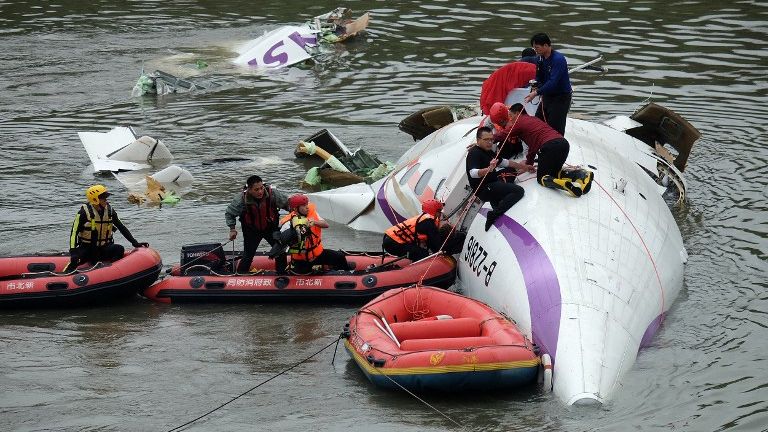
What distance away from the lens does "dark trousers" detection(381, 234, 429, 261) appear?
1659 cm

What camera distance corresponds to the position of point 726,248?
18172 millimetres

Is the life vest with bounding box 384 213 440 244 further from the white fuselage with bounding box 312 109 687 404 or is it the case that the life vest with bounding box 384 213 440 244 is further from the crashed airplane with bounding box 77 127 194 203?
the crashed airplane with bounding box 77 127 194 203

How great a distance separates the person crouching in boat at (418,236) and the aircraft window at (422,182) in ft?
5.40

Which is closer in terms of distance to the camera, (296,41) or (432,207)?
(432,207)

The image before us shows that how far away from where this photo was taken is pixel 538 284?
13.8 m

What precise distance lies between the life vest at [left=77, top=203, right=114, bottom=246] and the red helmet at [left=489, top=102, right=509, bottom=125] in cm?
549

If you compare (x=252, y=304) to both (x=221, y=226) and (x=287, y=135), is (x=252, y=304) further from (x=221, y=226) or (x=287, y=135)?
(x=287, y=135)

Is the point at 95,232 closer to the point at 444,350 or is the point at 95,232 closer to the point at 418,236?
the point at 418,236

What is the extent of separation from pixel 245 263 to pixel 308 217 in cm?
137

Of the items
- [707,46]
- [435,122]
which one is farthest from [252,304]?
[707,46]

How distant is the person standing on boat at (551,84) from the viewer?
17.1 m

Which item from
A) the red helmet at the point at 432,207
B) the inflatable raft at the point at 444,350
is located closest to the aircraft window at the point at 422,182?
the red helmet at the point at 432,207

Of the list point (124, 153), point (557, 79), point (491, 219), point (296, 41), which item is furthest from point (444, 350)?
point (296, 41)

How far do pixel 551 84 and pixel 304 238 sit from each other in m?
4.29
